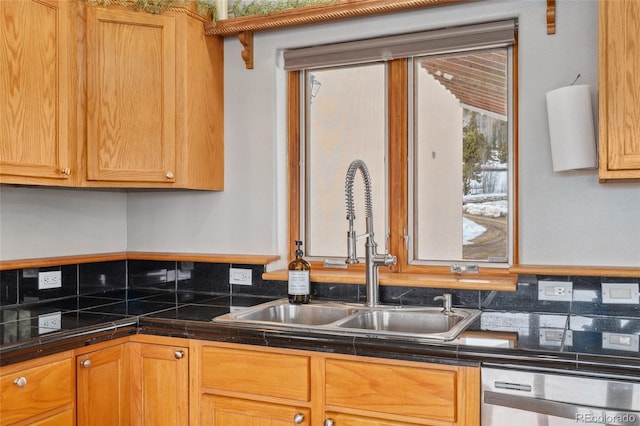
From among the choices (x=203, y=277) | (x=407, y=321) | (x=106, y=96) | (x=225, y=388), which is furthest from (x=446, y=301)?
(x=106, y=96)

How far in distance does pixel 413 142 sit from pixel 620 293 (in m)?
1.07

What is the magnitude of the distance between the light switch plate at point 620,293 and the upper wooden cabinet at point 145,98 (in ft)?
5.94

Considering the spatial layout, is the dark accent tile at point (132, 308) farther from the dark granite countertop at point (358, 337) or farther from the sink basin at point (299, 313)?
the sink basin at point (299, 313)

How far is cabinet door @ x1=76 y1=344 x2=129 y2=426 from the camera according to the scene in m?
1.99

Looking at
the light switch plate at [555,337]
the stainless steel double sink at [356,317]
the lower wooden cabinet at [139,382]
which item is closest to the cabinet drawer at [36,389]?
the lower wooden cabinet at [139,382]

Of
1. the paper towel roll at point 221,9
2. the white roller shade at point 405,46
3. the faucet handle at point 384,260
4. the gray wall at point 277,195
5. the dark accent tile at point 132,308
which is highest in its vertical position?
the paper towel roll at point 221,9

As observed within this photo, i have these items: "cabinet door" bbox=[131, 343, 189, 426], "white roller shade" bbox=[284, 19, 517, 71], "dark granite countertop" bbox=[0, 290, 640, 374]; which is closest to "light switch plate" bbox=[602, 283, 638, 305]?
"dark granite countertop" bbox=[0, 290, 640, 374]

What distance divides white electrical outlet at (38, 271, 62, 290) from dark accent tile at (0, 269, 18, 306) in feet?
0.39

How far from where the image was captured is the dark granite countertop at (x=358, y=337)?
165 centimetres

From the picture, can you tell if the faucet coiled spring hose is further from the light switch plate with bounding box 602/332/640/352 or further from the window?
the light switch plate with bounding box 602/332/640/352

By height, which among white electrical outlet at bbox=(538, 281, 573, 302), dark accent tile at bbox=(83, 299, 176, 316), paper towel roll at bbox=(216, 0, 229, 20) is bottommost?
dark accent tile at bbox=(83, 299, 176, 316)

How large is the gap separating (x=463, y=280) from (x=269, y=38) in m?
1.48

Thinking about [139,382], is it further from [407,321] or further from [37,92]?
[37,92]

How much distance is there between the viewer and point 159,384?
7.14 feet
